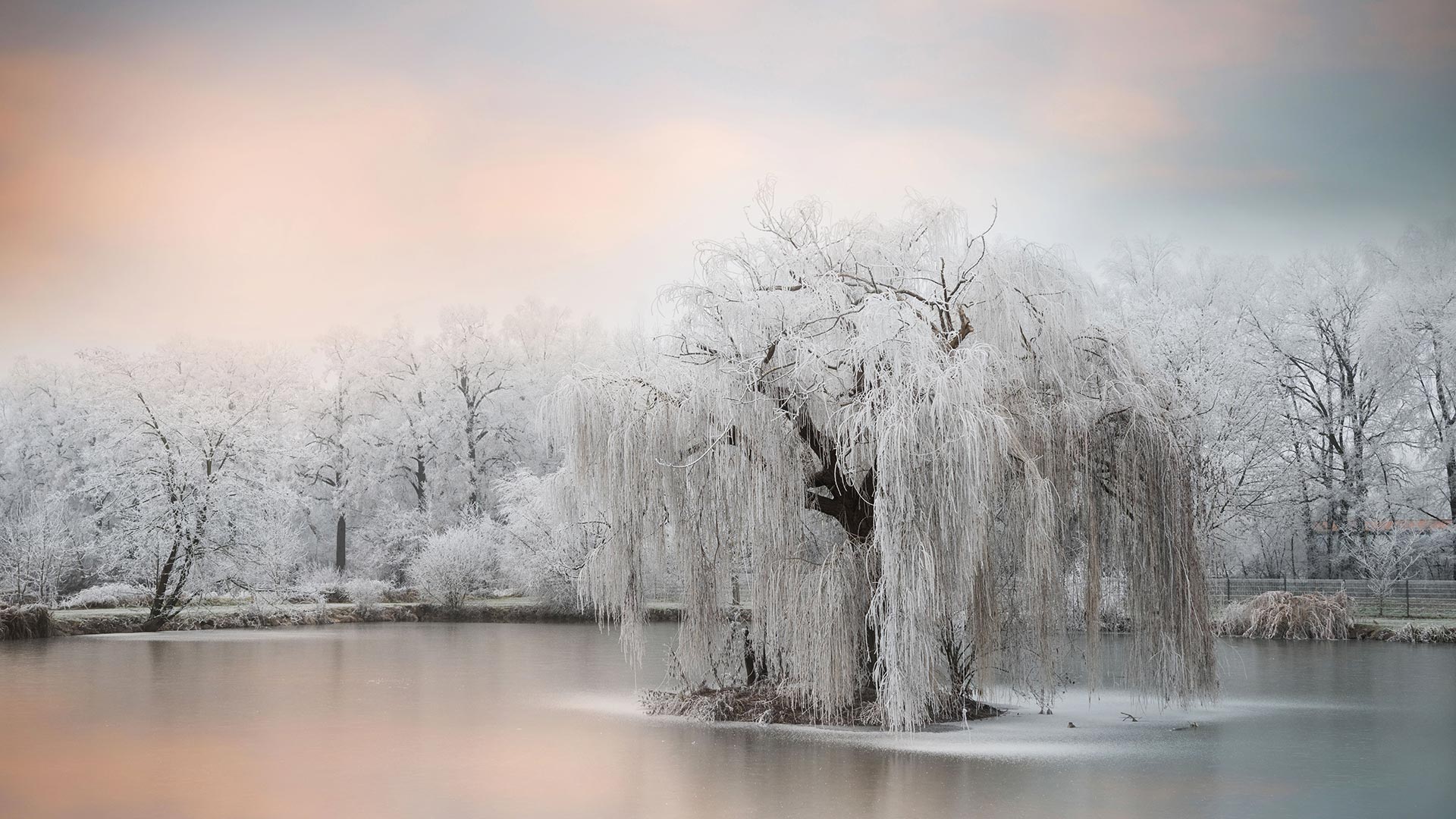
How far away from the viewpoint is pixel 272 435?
30.6 meters

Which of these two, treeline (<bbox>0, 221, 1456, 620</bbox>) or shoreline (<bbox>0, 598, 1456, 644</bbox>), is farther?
treeline (<bbox>0, 221, 1456, 620</bbox>)

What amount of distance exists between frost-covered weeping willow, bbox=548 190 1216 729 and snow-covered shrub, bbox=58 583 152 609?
18988 mm

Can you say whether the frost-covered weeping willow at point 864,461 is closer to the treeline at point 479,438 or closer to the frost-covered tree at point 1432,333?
the treeline at point 479,438

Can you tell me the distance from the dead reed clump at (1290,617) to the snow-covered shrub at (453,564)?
1741 cm

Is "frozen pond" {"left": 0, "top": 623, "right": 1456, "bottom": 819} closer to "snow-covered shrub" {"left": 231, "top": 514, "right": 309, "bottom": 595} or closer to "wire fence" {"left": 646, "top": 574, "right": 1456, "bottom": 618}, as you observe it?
"wire fence" {"left": 646, "top": 574, "right": 1456, "bottom": 618}

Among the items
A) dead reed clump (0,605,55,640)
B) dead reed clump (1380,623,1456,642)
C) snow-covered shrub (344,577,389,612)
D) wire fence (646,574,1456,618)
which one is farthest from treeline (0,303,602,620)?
dead reed clump (1380,623,1456,642)

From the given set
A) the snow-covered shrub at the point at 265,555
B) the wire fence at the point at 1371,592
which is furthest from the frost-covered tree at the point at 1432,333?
the snow-covered shrub at the point at 265,555

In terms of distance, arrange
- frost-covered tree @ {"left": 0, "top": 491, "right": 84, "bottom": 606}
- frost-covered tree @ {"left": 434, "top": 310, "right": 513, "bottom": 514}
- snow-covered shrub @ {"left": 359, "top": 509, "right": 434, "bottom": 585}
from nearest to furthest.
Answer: frost-covered tree @ {"left": 0, "top": 491, "right": 84, "bottom": 606} → snow-covered shrub @ {"left": 359, "top": 509, "right": 434, "bottom": 585} → frost-covered tree @ {"left": 434, "top": 310, "right": 513, "bottom": 514}

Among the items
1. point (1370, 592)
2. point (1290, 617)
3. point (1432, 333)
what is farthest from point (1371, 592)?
point (1432, 333)

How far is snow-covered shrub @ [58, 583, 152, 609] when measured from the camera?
87.8 ft

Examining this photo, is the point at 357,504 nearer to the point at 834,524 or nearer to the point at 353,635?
the point at 353,635

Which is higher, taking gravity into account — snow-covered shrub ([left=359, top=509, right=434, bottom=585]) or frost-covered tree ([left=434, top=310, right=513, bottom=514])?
frost-covered tree ([left=434, top=310, right=513, bottom=514])

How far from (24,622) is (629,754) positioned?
17.8 metres

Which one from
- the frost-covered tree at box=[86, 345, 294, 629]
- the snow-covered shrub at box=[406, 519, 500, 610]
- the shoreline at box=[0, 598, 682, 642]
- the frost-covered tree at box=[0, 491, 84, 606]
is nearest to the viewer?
the shoreline at box=[0, 598, 682, 642]
